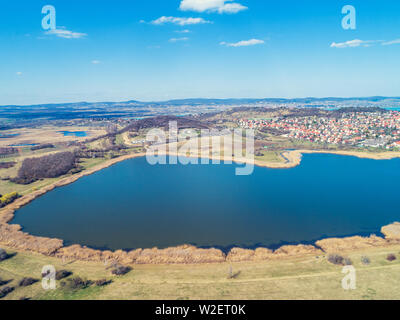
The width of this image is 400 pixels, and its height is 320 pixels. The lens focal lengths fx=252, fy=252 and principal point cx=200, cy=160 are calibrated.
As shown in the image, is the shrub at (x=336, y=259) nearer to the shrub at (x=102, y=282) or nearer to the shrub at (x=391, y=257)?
the shrub at (x=391, y=257)

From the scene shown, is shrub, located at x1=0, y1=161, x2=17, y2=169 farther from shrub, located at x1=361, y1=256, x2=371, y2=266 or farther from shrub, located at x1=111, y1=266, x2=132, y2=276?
shrub, located at x1=361, y1=256, x2=371, y2=266

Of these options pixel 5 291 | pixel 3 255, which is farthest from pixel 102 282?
pixel 3 255

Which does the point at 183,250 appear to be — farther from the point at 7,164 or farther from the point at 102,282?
the point at 7,164

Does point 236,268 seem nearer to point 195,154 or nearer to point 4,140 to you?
point 195,154

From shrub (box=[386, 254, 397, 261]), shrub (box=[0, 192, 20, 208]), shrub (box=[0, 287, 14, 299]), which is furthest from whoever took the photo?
shrub (box=[0, 192, 20, 208])

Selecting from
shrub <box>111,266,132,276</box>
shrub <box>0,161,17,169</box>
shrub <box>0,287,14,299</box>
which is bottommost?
shrub <box>0,287,14,299</box>

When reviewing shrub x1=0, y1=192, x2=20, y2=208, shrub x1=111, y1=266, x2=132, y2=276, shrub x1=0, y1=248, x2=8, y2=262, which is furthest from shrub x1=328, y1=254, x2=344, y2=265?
shrub x1=0, y1=192, x2=20, y2=208
